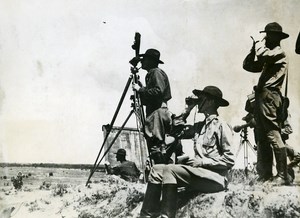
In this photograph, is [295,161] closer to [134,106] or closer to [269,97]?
[269,97]

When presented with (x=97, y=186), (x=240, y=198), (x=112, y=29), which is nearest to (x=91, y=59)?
(x=112, y=29)

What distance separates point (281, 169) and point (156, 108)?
1.38 m

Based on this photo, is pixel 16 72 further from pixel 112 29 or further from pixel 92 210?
pixel 92 210

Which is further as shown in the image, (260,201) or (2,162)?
(2,162)

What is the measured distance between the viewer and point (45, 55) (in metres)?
8.33

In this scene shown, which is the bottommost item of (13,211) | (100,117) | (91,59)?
(13,211)

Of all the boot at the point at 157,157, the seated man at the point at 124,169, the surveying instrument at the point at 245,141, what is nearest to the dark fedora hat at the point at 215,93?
the surveying instrument at the point at 245,141

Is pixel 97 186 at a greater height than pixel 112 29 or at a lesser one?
lesser

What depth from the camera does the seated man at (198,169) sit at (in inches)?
308

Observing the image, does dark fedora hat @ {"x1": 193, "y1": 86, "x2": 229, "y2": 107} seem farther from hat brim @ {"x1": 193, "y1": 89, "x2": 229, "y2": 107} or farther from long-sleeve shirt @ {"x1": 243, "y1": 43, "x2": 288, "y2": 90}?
long-sleeve shirt @ {"x1": 243, "y1": 43, "x2": 288, "y2": 90}

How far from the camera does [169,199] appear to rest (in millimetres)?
7785

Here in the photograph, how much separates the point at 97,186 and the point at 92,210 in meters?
0.25

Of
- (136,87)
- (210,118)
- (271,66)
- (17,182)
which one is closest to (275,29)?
(271,66)

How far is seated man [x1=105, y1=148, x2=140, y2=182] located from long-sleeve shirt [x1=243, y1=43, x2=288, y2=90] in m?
Answer: 1.50
